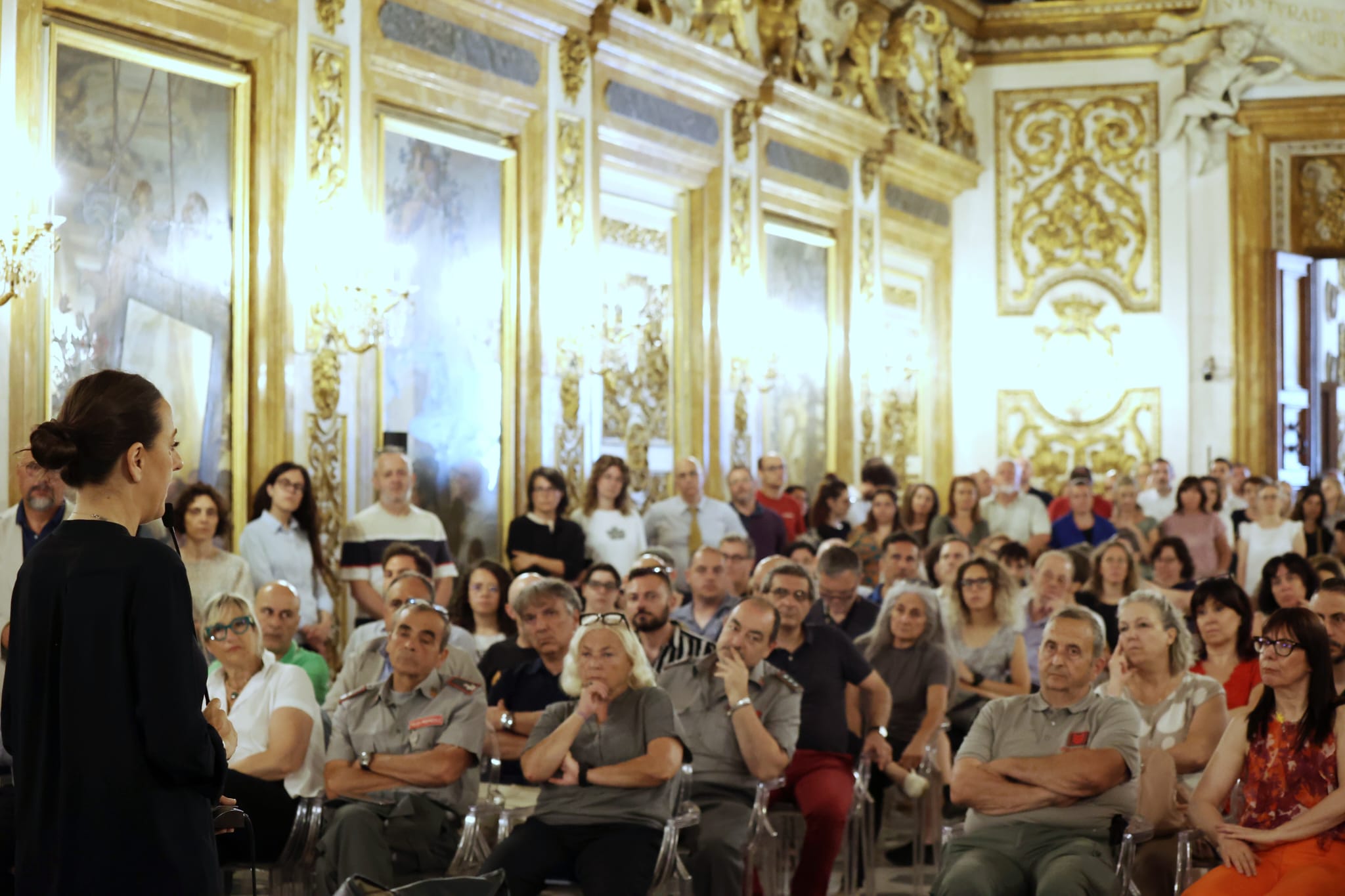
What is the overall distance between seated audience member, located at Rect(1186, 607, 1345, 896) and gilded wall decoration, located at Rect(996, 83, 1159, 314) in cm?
1304

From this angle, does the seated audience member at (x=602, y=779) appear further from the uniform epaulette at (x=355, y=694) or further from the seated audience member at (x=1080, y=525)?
the seated audience member at (x=1080, y=525)

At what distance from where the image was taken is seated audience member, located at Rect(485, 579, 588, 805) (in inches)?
245

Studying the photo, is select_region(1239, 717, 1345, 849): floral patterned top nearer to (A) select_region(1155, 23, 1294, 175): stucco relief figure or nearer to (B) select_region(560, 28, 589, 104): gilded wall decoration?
(B) select_region(560, 28, 589, 104): gilded wall decoration

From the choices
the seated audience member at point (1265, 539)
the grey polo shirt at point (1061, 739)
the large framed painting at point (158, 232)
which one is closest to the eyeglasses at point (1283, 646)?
the grey polo shirt at point (1061, 739)

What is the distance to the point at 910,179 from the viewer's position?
1639 centimetres

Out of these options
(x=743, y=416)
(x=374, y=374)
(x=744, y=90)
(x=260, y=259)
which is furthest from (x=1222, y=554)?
(x=260, y=259)

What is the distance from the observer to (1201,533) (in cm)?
1191

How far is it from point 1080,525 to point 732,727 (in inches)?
261

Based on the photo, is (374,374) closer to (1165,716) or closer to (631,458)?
(631,458)

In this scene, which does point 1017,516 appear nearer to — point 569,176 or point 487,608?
point 569,176

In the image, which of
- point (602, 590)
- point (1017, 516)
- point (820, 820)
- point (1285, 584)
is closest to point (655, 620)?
point (602, 590)

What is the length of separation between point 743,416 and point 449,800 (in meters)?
7.80

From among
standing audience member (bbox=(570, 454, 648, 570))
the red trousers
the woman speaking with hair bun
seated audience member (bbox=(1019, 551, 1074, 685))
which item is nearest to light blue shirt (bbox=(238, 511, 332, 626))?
standing audience member (bbox=(570, 454, 648, 570))

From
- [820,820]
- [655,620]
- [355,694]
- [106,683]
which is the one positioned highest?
[106,683]
